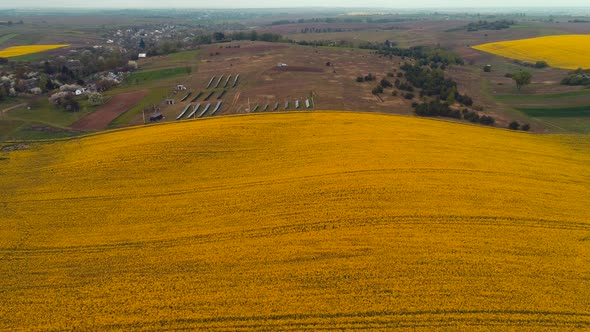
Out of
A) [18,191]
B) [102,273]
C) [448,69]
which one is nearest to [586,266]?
[102,273]

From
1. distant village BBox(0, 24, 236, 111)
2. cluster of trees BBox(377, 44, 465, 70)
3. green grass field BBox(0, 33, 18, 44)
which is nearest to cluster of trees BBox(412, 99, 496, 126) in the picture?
cluster of trees BBox(377, 44, 465, 70)

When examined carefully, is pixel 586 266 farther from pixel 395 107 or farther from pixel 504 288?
pixel 395 107

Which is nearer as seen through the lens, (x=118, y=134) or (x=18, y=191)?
(x=18, y=191)

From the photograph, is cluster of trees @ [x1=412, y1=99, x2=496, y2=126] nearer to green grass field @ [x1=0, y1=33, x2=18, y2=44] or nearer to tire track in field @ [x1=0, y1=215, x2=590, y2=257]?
tire track in field @ [x1=0, y1=215, x2=590, y2=257]

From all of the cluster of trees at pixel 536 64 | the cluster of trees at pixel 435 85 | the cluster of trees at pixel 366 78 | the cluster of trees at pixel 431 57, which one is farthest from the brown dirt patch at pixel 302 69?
the cluster of trees at pixel 536 64

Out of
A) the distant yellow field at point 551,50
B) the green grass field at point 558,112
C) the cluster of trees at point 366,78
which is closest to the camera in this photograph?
the green grass field at point 558,112

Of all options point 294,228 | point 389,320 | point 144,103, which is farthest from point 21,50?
point 389,320

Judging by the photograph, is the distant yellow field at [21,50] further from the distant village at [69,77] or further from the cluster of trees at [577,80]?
the cluster of trees at [577,80]
